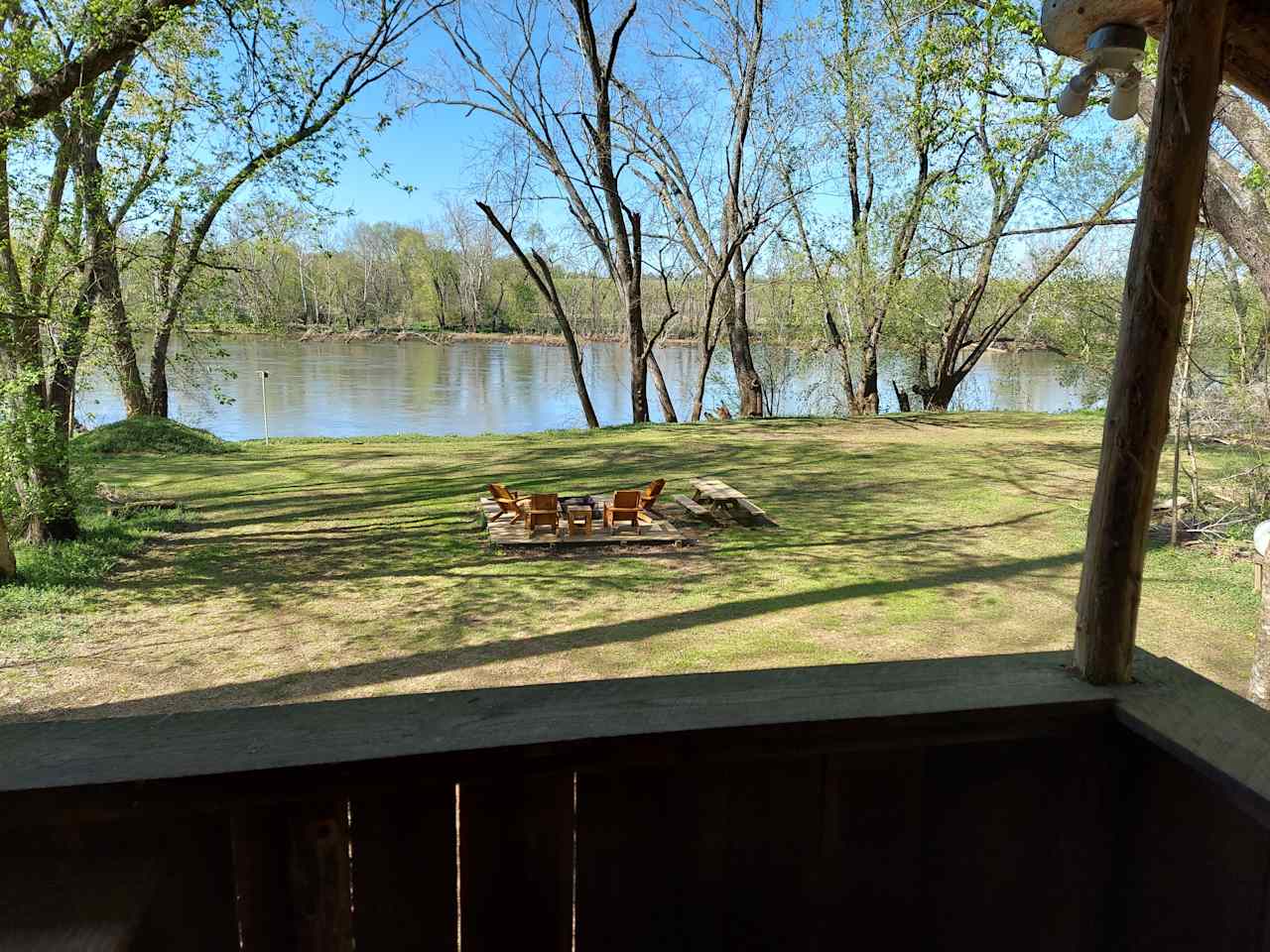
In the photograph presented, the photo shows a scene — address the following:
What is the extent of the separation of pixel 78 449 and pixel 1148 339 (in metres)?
11.1

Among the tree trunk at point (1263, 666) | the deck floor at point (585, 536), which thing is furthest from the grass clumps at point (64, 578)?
the tree trunk at point (1263, 666)

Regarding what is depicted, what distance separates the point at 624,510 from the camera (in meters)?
9.71

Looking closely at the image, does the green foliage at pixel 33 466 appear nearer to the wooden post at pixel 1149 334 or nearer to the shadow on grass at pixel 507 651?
the shadow on grass at pixel 507 651

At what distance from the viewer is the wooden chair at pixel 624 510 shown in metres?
9.72

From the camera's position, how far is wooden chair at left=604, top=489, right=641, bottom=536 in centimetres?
972

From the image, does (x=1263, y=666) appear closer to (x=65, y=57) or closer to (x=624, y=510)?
(x=624, y=510)

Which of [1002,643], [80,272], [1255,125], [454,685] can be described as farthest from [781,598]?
[80,272]

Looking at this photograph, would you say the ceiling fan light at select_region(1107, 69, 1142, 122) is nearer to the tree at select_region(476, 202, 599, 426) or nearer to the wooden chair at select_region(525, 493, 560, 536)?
the wooden chair at select_region(525, 493, 560, 536)

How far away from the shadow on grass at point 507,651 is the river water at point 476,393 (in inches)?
325

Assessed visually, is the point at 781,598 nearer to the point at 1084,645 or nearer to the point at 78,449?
the point at 1084,645

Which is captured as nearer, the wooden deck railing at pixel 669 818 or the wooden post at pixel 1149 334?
the wooden deck railing at pixel 669 818

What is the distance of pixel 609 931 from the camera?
137 centimetres

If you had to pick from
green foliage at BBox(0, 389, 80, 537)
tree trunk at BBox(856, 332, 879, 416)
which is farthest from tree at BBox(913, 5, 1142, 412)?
green foliage at BBox(0, 389, 80, 537)

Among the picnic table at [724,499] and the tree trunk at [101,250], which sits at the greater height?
the tree trunk at [101,250]
